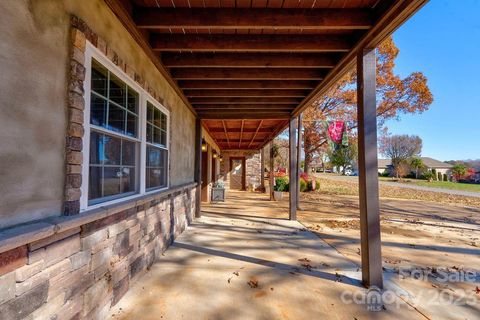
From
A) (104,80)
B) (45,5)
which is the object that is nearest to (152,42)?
(104,80)

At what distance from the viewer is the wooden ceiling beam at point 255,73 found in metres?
4.01

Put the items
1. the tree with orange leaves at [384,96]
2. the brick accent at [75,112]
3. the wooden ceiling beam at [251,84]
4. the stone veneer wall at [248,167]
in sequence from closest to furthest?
the brick accent at [75,112] → the wooden ceiling beam at [251,84] → the tree with orange leaves at [384,96] → the stone veneer wall at [248,167]

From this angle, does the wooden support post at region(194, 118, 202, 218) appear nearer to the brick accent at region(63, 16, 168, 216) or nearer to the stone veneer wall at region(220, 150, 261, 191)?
the brick accent at region(63, 16, 168, 216)

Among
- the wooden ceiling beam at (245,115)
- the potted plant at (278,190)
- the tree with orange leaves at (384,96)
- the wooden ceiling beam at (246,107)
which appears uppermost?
the tree with orange leaves at (384,96)

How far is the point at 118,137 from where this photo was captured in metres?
2.55

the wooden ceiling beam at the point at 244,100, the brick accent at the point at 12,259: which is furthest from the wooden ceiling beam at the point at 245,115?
the brick accent at the point at 12,259

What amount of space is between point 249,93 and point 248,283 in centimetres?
344

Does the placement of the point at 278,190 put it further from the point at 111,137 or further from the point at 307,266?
the point at 111,137

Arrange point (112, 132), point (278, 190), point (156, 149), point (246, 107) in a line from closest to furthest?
point (112, 132), point (156, 149), point (246, 107), point (278, 190)

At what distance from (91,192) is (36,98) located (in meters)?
0.93

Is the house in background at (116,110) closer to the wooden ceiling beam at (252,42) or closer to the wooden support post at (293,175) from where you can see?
the wooden ceiling beam at (252,42)

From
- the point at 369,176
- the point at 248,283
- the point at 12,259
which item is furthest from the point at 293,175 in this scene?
the point at 12,259

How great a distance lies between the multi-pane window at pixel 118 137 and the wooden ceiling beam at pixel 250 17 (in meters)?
0.73

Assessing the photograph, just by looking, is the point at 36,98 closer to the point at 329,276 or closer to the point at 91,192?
the point at 91,192
